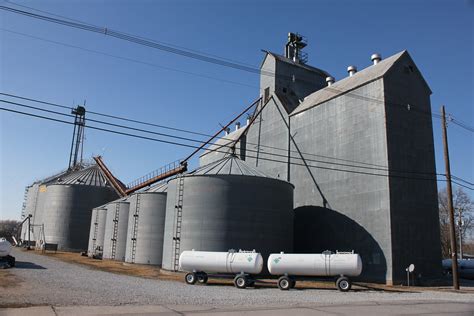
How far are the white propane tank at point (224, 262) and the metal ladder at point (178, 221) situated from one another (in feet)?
15.2

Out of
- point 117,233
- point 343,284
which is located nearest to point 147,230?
point 117,233

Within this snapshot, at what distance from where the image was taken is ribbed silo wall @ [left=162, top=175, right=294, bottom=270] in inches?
1251

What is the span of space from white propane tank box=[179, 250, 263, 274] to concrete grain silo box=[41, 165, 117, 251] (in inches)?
1850

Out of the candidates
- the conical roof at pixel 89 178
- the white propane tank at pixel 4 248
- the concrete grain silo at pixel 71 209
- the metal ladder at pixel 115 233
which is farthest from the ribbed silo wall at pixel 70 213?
the white propane tank at pixel 4 248

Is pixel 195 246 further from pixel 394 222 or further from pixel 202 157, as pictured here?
pixel 202 157

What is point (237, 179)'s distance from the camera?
33062 mm

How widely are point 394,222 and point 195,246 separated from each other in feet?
50.1

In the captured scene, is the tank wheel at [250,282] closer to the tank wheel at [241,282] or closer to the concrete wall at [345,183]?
the tank wheel at [241,282]

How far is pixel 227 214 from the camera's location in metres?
32.1

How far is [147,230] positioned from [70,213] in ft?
114

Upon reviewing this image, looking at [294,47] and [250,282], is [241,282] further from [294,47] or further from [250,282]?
[294,47]

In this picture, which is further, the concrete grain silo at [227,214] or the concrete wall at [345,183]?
the concrete wall at [345,183]

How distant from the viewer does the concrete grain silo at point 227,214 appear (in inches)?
1253

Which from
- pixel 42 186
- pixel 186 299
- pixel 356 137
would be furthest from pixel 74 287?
pixel 42 186
